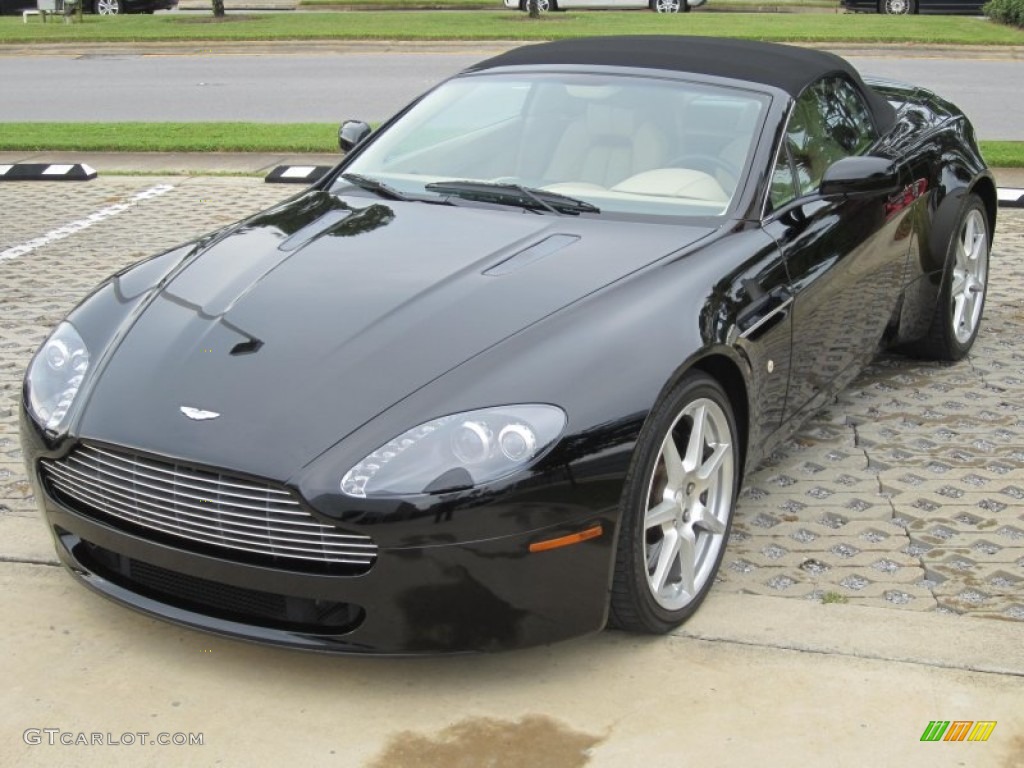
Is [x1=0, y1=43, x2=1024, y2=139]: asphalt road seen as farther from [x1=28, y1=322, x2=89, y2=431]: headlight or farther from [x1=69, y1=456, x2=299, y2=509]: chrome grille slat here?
[x1=69, y1=456, x2=299, y2=509]: chrome grille slat

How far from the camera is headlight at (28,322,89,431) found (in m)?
3.86

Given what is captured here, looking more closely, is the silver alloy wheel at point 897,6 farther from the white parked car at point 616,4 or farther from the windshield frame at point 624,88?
the windshield frame at point 624,88

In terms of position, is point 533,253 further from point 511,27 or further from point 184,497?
point 511,27

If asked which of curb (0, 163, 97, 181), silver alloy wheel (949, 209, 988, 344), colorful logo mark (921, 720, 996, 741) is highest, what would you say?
silver alloy wheel (949, 209, 988, 344)

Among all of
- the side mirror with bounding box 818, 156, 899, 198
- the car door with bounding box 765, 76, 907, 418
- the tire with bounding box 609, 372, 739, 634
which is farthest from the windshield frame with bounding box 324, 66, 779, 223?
Answer: the tire with bounding box 609, 372, 739, 634

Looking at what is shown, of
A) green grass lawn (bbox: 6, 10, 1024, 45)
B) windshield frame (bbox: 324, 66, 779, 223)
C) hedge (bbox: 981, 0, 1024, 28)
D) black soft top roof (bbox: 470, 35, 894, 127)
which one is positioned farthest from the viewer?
hedge (bbox: 981, 0, 1024, 28)

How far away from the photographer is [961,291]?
6.31 metres

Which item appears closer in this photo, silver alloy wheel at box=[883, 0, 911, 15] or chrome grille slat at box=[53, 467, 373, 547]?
chrome grille slat at box=[53, 467, 373, 547]

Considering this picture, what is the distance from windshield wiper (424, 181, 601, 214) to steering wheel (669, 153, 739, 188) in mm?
396

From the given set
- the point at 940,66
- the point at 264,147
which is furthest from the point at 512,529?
the point at 940,66

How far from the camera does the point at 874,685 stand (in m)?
3.62

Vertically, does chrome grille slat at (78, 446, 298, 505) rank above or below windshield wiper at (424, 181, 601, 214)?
below

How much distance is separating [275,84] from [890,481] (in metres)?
12.9
